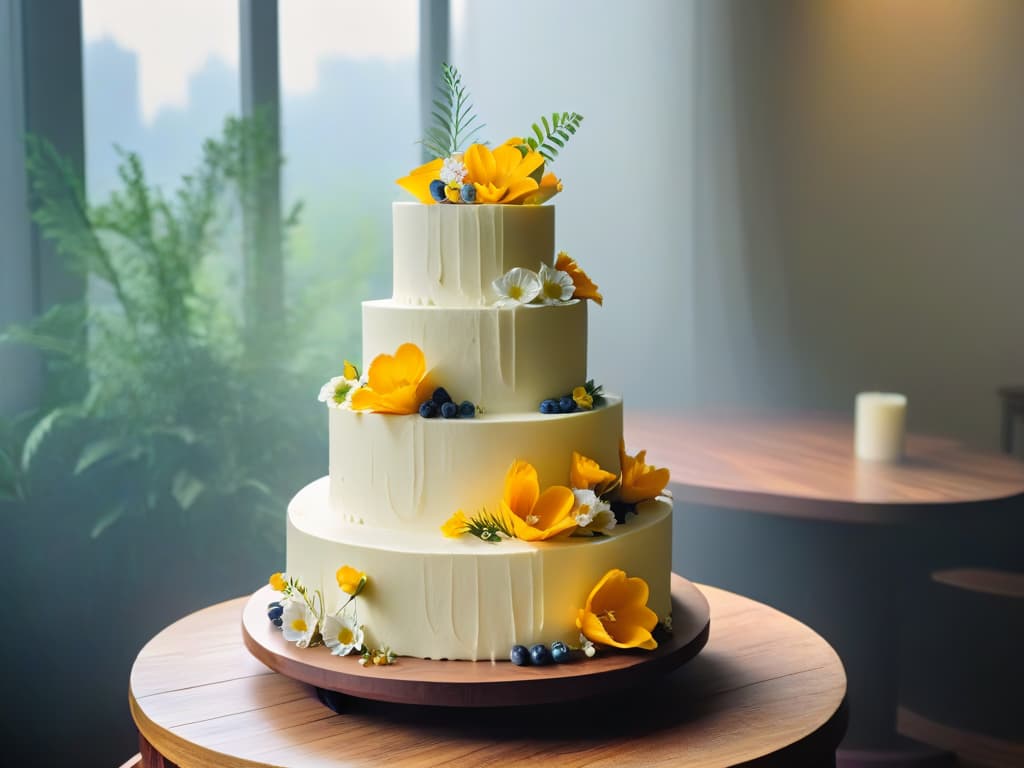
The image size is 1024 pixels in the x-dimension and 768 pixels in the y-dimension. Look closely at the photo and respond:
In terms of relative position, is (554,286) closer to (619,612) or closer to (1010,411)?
(619,612)

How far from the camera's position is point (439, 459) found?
1.47 metres

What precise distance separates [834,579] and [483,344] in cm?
199

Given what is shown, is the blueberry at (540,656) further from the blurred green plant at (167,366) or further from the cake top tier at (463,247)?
the blurred green plant at (167,366)

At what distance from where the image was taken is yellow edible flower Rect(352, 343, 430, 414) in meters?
1.47

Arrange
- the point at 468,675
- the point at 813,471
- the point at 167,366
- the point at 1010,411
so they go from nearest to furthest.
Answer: the point at 468,675 → the point at 813,471 → the point at 167,366 → the point at 1010,411

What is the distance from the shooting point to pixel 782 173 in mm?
3883

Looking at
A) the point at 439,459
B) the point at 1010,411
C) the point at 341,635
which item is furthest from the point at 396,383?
the point at 1010,411

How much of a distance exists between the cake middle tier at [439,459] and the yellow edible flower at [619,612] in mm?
158

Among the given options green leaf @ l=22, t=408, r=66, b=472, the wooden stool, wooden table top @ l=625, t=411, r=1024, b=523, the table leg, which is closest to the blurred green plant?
green leaf @ l=22, t=408, r=66, b=472

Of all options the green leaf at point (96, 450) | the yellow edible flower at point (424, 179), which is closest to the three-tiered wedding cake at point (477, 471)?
the yellow edible flower at point (424, 179)

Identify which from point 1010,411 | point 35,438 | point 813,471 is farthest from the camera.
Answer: point 1010,411

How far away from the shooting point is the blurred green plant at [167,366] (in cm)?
275

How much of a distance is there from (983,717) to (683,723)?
2.26 meters

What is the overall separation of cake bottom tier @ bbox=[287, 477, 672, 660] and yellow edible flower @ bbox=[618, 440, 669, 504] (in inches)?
5.1
